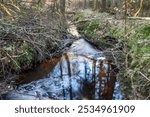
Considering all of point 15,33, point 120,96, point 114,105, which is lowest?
point 120,96

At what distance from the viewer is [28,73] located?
8.79m

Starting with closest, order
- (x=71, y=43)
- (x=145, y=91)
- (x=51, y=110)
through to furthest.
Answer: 1. (x=51, y=110)
2. (x=145, y=91)
3. (x=71, y=43)

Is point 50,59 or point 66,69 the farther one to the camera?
point 50,59

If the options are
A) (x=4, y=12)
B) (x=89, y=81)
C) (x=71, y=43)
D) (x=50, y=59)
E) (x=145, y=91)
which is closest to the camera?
(x=145, y=91)

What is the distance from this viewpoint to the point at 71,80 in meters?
8.34

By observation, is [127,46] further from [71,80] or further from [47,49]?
[47,49]

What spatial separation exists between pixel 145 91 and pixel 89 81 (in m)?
1.95

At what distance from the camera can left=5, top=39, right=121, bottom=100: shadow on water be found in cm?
732

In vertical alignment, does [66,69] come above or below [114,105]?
below

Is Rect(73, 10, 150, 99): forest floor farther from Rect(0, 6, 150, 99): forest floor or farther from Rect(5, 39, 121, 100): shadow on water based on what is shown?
Rect(5, 39, 121, 100): shadow on water

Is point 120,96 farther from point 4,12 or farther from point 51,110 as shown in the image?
point 4,12

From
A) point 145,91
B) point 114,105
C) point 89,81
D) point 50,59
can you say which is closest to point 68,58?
point 50,59

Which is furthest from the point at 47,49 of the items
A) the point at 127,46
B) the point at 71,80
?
the point at 127,46

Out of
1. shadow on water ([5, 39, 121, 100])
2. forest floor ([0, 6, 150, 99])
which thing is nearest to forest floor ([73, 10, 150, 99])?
forest floor ([0, 6, 150, 99])
